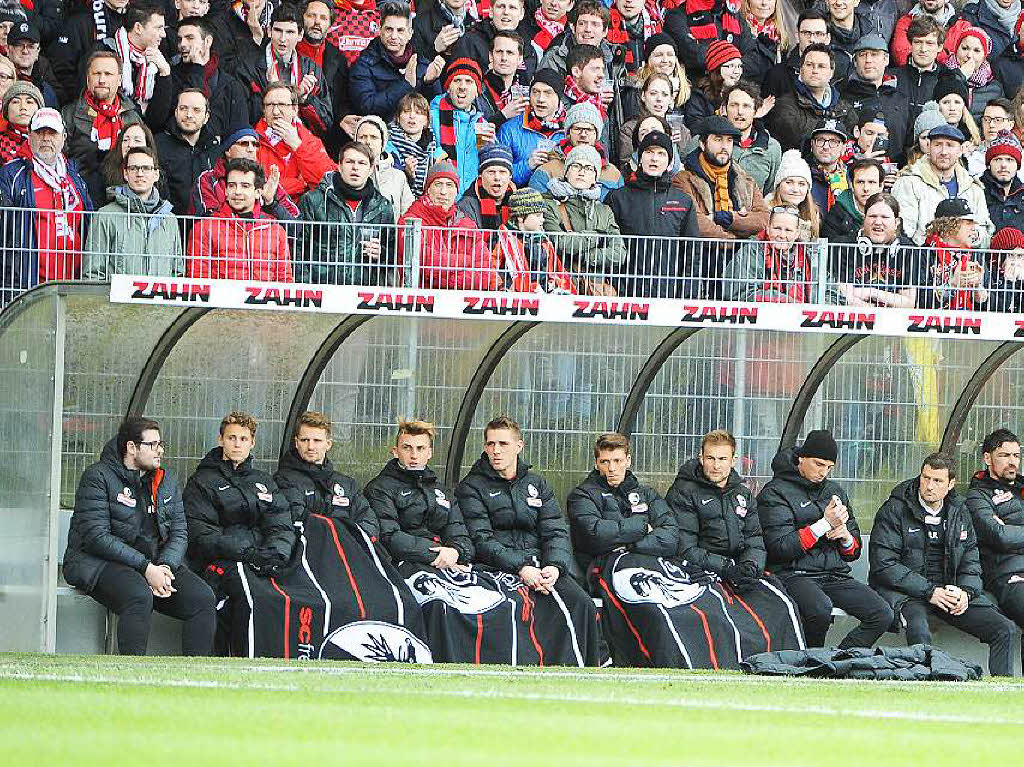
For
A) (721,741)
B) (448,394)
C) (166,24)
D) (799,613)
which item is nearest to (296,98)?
(166,24)

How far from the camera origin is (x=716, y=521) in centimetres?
1112

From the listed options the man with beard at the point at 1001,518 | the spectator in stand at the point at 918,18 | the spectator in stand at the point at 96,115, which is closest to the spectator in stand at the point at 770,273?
the man with beard at the point at 1001,518

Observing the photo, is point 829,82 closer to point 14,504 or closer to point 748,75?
point 748,75

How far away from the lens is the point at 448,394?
37.0 ft

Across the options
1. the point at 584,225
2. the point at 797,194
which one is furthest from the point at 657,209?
the point at 797,194

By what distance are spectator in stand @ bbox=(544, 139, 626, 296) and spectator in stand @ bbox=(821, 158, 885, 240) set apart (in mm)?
1787

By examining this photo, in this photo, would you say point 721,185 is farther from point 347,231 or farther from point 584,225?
point 347,231

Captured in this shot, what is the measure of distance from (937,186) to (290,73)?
4.55m

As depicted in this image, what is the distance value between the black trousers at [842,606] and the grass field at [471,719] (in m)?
2.32

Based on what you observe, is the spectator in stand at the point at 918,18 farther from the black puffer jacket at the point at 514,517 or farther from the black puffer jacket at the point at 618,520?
the black puffer jacket at the point at 514,517

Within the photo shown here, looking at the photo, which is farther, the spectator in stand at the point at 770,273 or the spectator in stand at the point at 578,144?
the spectator in stand at the point at 578,144

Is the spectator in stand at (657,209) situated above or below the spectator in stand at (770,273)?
above

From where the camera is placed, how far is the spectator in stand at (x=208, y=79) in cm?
1225

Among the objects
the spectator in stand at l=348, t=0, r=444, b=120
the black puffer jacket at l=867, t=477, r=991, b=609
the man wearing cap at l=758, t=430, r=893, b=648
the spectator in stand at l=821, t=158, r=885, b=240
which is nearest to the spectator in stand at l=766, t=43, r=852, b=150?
the spectator in stand at l=821, t=158, r=885, b=240
